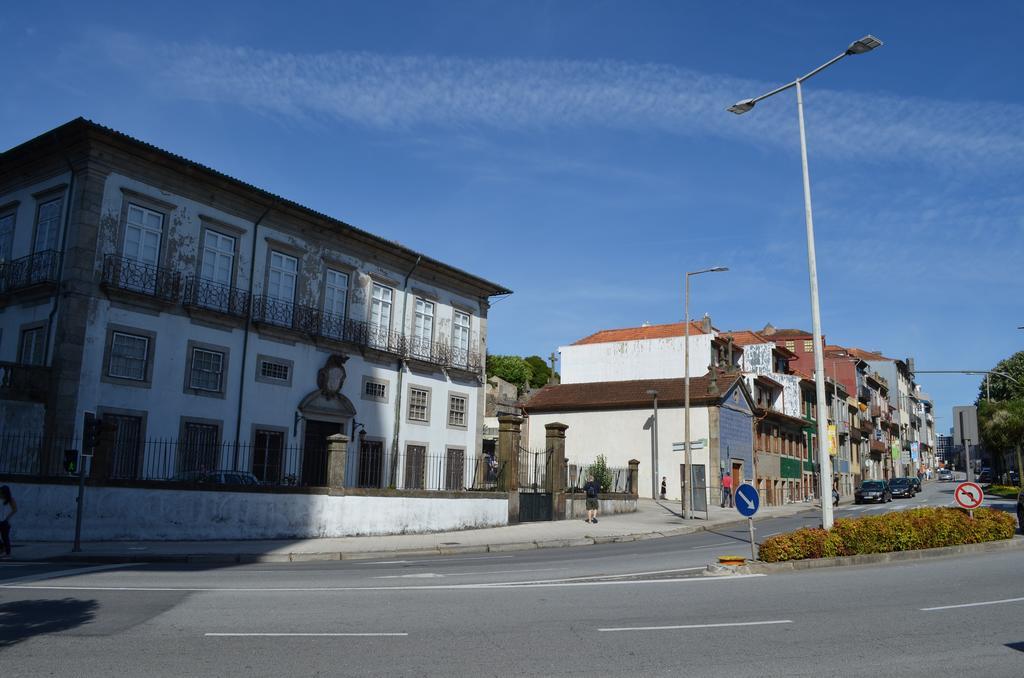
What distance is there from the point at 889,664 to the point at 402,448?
27.5m

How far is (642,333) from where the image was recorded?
56.7m

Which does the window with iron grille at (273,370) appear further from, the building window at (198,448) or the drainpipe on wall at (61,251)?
Result: the drainpipe on wall at (61,251)

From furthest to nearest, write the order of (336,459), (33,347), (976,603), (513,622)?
(33,347) < (336,459) < (976,603) < (513,622)

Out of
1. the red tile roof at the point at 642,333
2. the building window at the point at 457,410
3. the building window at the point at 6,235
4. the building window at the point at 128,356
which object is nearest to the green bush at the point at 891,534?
the building window at the point at 128,356

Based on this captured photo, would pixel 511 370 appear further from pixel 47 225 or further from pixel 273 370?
pixel 47 225

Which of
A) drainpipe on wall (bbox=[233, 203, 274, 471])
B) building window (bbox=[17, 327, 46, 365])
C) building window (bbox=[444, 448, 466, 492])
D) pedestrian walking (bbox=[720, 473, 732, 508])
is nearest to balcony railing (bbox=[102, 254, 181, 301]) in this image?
drainpipe on wall (bbox=[233, 203, 274, 471])

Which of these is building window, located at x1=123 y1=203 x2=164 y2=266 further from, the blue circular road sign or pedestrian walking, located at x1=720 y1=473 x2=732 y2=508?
pedestrian walking, located at x1=720 y1=473 x2=732 y2=508

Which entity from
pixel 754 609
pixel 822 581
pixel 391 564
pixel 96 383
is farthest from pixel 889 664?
pixel 96 383

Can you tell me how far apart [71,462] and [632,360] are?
133ft

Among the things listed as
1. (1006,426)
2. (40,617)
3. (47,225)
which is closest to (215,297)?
(47,225)

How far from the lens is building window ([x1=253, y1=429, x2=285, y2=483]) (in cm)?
2772

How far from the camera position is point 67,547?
59.1ft

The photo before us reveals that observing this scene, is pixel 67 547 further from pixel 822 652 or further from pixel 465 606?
pixel 822 652

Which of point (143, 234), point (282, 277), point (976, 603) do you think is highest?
point (143, 234)
